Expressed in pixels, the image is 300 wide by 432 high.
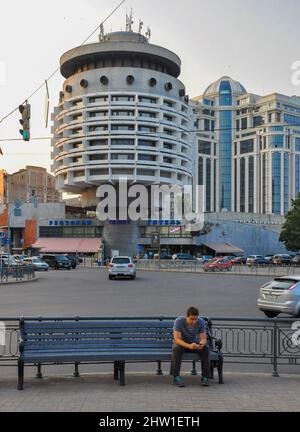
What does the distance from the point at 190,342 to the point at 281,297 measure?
372 inches

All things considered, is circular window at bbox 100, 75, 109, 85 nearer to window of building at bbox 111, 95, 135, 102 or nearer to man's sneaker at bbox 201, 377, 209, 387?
window of building at bbox 111, 95, 135, 102

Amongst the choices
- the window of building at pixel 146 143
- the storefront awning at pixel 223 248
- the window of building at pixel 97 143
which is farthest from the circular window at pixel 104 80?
the storefront awning at pixel 223 248

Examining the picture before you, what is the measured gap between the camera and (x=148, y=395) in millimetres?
6949

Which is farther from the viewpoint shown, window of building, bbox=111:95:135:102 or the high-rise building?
window of building, bbox=111:95:135:102

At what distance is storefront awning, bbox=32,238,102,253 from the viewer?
90.8 meters

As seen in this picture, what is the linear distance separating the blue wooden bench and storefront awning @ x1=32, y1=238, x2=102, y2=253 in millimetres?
82025

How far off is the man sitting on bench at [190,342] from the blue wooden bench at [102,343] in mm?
171

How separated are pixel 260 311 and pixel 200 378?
10.7m

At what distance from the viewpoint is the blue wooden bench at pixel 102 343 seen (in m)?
7.66

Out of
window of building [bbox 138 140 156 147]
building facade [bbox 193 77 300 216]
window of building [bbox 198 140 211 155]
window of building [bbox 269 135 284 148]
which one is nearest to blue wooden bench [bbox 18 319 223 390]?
window of building [bbox 138 140 156 147]

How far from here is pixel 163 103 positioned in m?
89.9

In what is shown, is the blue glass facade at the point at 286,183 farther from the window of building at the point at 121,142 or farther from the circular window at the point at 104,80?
the circular window at the point at 104,80

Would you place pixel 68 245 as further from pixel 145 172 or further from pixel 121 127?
pixel 121 127

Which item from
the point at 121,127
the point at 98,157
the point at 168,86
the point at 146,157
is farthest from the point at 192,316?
the point at 168,86
